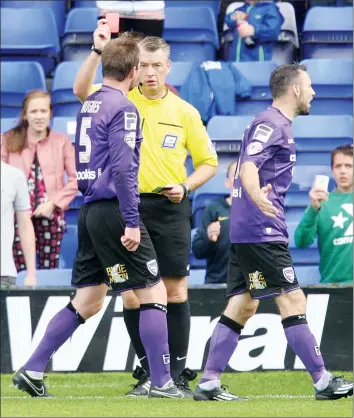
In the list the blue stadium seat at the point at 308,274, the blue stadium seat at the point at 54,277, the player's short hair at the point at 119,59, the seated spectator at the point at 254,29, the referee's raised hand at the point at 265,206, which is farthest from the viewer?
the seated spectator at the point at 254,29

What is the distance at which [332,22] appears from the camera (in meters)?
10.8

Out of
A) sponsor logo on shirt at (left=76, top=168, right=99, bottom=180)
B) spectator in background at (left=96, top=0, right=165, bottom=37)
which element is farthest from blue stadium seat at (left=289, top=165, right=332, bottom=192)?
sponsor logo on shirt at (left=76, top=168, right=99, bottom=180)

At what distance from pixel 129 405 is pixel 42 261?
11.0ft

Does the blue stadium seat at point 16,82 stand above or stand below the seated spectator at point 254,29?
below

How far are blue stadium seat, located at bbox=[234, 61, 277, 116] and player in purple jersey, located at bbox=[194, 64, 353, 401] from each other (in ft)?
13.8

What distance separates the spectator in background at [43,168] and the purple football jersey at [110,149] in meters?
2.64

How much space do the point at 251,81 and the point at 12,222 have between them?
3231 mm

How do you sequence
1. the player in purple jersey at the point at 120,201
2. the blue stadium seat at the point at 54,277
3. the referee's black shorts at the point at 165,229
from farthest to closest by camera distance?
1. the blue stadium seat at the point at 54,277
2. the referee's black shorts at the point at 165,229
3. the player in purple jersey at the point at 120,201

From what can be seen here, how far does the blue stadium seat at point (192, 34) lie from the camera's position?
10.8 metres

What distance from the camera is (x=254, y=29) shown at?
33.6 feet

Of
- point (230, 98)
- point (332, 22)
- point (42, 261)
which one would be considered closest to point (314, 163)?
point (230, 98)

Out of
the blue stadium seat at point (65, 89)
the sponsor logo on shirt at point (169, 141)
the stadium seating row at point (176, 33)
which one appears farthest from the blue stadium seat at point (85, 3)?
the sponsor logo on shirt at point (169, 141)

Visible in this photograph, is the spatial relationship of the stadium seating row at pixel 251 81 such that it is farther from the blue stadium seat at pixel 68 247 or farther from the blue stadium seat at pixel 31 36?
the blue stadium seat at pixel 68 247

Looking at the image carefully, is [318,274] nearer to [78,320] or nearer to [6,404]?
[78,320]
